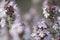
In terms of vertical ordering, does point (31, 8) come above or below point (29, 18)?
above

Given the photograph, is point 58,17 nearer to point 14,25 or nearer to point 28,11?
point 14,25

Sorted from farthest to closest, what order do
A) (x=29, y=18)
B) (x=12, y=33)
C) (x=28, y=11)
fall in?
(x=28, y=11), (x=29, y=18), (x=12, y=33)

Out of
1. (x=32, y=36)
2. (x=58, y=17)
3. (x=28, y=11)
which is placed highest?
(x=28, y=11)

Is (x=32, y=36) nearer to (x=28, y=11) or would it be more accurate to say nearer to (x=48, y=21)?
(x=48, y=21)

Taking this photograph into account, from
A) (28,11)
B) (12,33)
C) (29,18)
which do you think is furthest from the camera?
(28,11)

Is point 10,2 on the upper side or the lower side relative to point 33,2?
lower

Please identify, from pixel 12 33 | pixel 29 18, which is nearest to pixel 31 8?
pixel 29 18

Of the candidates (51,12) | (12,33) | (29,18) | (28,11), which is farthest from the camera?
(28,11)

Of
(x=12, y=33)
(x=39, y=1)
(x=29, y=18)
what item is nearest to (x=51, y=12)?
(x=12, y=33)

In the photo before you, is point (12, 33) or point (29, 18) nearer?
point (12, 33)
